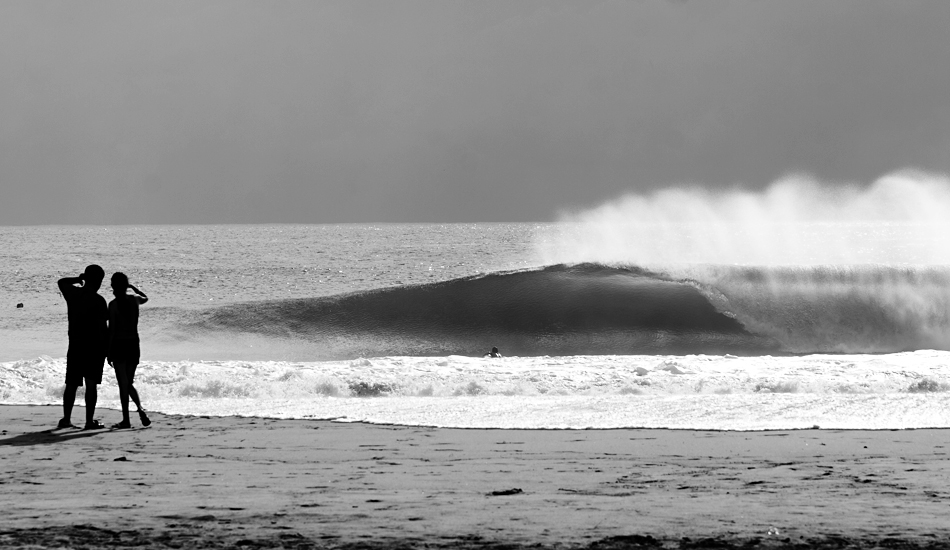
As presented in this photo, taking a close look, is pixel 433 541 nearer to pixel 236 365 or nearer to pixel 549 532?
Result: pixel 549 532

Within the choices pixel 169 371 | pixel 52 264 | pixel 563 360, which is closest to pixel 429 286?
pixel 563 360

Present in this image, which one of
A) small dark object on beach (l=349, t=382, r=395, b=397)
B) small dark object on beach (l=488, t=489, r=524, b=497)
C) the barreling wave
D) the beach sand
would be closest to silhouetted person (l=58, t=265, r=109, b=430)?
the beach sand

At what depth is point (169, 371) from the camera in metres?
12.0

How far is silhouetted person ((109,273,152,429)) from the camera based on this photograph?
7832 millimetres

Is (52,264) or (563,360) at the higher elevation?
(52,264)

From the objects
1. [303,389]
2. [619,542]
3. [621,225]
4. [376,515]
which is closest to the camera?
[619,542]

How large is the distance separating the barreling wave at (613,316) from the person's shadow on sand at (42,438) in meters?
10.3

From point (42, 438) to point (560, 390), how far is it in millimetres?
5754

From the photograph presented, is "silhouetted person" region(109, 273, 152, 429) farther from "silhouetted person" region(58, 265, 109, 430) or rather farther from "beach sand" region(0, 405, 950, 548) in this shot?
"beach sand" region(0, 405, 950, 548)

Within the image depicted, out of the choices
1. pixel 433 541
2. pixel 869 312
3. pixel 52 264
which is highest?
pixel 52 264

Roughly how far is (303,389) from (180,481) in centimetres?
596

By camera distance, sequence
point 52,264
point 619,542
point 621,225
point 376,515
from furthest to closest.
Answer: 1. point 52,264
2. point 621,225
3. point 376,515
4. point 619,542

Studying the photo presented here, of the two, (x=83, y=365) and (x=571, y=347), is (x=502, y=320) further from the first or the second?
(x=83, y=365)

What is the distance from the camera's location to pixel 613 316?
66.7ft
